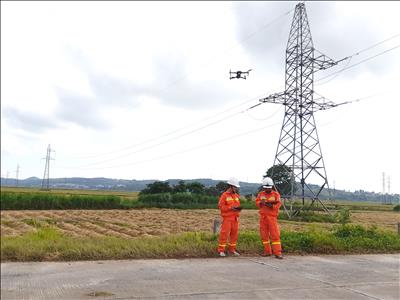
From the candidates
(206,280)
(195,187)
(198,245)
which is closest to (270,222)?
(198,245)

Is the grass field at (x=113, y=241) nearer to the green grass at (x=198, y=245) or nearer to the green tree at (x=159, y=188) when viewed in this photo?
the green grass at (x=198, y=245)

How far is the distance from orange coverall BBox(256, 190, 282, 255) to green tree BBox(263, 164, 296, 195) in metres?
19.8

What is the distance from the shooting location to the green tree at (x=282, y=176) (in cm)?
2994

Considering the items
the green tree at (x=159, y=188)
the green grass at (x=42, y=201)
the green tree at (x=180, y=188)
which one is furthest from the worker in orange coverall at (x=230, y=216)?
the green tree at (x=180, y=188)

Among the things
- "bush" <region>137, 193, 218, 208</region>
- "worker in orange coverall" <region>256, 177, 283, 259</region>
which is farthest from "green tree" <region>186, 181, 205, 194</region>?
"worker in orange coverall" <region>256, 177, 283, 259</region>

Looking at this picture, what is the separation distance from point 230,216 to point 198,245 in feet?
3.23

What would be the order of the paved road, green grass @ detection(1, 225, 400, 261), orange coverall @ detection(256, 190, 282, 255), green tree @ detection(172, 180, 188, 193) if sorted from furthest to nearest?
green tree @ detection(172, 180, 188, 193) < orange coverall @ detection(256, 190, 282, 255) < green grass @ detection(1, 225, 400, 261) < the paved road

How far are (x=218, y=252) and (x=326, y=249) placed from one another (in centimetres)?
314

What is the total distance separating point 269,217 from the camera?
32.0ft

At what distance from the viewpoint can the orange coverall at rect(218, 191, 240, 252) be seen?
9398 mm

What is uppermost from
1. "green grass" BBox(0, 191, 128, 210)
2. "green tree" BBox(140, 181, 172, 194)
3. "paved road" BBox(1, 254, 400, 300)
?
"green tree" BBox(140, 181, 172, 194)

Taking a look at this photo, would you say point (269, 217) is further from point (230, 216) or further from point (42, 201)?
point (42, 201)

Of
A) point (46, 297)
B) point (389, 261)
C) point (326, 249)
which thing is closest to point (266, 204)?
point (326, 249)

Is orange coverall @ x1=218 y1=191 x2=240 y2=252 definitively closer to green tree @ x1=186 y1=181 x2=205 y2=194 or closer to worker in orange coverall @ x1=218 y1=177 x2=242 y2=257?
worker in orange coverall @ x1=218 y1=177 x2=242 y2=257
